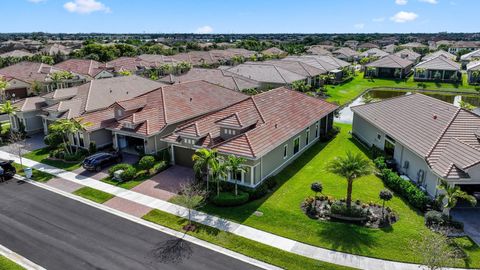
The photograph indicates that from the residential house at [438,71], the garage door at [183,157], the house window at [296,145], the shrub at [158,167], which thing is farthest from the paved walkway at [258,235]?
the residential house at [438,71]

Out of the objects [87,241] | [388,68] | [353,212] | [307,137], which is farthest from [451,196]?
[388,68]

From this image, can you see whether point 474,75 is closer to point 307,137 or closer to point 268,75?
point 268,75

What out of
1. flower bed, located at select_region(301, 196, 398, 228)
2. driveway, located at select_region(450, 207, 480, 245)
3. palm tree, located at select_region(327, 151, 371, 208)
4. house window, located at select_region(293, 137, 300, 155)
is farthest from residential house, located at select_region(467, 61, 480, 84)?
palm tree, located at select_region(327, 151, 371, 208)

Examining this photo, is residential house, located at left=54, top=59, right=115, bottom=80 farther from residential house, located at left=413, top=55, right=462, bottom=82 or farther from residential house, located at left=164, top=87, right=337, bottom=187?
residential house, located at left=413, top=55, right=462, bottom=82

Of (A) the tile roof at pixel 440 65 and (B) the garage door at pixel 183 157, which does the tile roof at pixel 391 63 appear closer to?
(A) the tile roof at pixel 440 65

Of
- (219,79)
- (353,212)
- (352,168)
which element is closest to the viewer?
(352,168)
